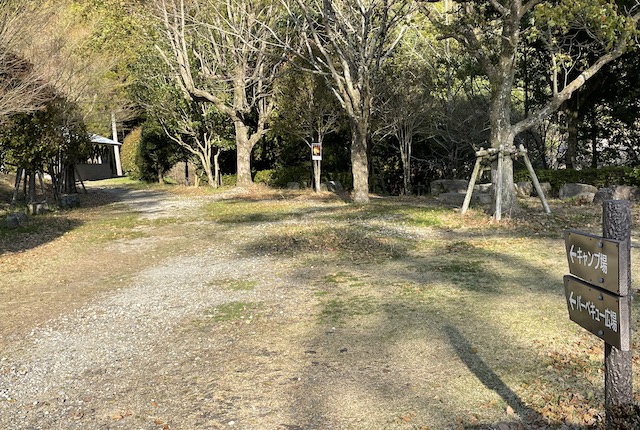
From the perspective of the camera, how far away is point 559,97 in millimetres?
11547

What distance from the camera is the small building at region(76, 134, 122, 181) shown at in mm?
38469

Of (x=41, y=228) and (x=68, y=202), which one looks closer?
(x=41, y=228)

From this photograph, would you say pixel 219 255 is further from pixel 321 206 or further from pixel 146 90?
pixel 146 90

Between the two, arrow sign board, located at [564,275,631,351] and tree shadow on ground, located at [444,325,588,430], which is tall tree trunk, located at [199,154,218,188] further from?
arrow sign board, located at [564,275,631,351]

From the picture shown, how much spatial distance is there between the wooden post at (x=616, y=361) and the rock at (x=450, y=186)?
15.5m

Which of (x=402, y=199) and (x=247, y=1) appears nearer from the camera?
(x=402, y=199)

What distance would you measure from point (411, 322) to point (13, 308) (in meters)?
4.63

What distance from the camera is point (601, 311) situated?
2.51m

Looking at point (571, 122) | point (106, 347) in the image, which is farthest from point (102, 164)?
point (106, 347)

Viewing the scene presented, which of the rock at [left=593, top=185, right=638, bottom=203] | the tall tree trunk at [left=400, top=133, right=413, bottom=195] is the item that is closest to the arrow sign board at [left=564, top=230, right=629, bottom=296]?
the rock at [left=593, top=185, right=638, bottom=203]

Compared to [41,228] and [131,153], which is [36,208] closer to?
[41,228]

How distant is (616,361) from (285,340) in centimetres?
281

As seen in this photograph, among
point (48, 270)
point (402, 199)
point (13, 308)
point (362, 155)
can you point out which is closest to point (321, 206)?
point (362, 155)

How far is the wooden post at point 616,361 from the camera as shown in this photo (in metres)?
2.53
